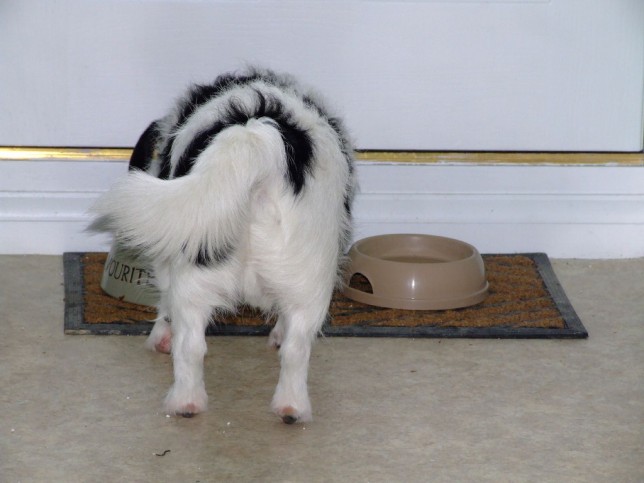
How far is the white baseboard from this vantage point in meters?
3.20

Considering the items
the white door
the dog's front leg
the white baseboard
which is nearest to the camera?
the dog's front leg

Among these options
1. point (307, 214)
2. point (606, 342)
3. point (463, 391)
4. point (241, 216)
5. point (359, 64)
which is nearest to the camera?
point (241, 216)

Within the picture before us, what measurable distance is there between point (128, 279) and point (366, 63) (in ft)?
3.47

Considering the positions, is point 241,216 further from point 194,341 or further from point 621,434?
point 621,434

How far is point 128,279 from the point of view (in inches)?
109

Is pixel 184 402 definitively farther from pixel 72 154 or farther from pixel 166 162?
pixel 72 154

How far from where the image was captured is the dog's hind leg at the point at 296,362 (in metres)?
2.12

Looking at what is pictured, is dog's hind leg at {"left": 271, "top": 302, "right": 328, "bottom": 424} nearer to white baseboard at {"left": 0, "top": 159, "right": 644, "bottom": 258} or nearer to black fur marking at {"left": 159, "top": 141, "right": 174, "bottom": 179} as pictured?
black fur marking at {"left": 159, "top": 141, "right": 174, "bottom": 179}

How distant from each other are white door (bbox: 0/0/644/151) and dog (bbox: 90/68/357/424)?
0.86 meters

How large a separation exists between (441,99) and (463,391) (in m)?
1.20

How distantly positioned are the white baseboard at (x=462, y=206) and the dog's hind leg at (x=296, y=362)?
1178 mm

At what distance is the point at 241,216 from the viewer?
190 centimetres

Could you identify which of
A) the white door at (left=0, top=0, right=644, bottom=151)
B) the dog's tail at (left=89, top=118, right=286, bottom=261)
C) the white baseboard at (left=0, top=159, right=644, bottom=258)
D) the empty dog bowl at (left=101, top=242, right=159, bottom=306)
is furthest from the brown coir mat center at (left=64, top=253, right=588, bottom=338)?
the dog's tail at (left=89, top=118, right=286, bottom=261)

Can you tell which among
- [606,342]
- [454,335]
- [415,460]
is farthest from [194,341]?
[606,342]
